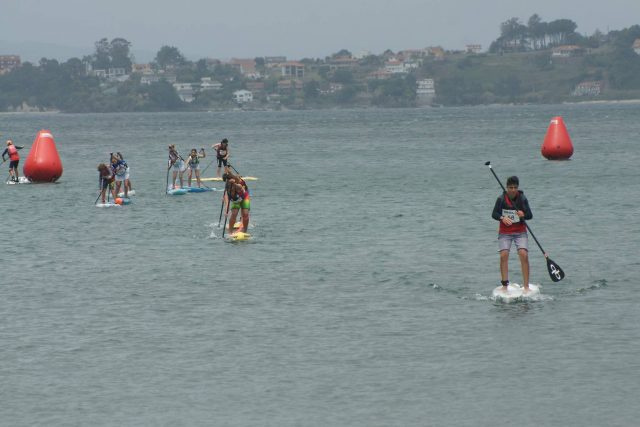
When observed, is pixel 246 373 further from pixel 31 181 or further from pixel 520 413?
pixel 31 181

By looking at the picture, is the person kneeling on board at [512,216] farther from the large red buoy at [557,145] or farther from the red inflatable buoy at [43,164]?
the large red buoy at [557,145]

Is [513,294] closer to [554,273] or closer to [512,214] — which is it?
[554,273]

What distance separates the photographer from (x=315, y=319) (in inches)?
771

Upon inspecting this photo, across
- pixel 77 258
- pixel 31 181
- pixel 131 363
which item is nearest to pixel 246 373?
pixel 131 363

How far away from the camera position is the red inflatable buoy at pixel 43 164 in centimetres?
4784

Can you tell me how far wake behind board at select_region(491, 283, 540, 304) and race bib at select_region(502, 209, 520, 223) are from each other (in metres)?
Result: 1.56

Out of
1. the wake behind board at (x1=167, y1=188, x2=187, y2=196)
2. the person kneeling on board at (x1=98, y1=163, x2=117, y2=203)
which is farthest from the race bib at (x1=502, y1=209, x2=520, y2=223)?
the wake behind board at (x1=167, y1=188, x2=187, y2=196)

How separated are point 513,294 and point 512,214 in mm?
1696

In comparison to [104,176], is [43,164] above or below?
below

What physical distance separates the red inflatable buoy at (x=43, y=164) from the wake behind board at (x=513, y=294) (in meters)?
29.8

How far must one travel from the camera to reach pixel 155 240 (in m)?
30.5

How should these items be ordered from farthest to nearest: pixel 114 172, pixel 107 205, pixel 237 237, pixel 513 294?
pixel 107 205 → pixel 114 172 → pixel 237 237 → pixel 513 294

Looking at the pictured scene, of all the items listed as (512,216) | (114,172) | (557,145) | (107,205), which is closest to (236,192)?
(512,216)

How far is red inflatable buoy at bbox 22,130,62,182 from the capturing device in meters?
47.8
